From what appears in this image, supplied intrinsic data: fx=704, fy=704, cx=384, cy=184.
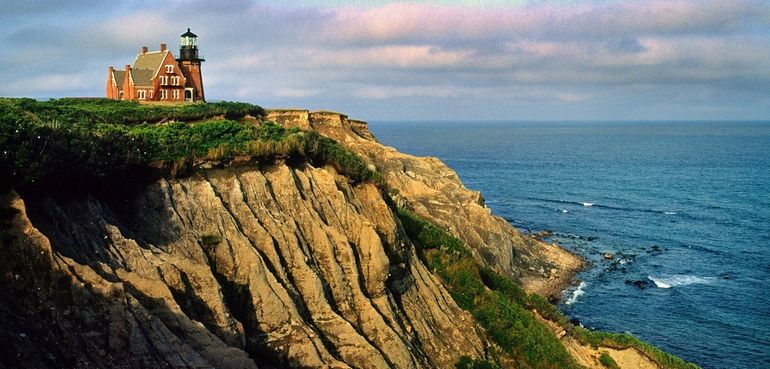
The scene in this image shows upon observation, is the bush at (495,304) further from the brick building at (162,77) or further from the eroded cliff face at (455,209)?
the brick building at (162,77)

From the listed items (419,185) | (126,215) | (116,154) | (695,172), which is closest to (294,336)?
→ (126,215)

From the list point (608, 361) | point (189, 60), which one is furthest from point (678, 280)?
point (189, 60)

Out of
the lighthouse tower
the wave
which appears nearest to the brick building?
the lighthouse tower

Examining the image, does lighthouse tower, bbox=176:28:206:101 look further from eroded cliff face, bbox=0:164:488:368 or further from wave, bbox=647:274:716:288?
wave, bbox=647:274:716:288

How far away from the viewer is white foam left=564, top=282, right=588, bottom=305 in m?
68.7

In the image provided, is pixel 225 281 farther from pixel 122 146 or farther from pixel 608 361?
pixel 608 361

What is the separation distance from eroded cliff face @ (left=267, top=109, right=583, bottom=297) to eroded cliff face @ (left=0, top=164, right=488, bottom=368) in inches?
1136

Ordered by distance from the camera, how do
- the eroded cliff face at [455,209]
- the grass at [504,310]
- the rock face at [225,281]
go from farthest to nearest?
the eroded cliff face at [455,209], the grass at [504,310], the rock face at [225,281]

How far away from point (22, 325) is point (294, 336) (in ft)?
34.6

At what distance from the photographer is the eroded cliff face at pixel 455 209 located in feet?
229

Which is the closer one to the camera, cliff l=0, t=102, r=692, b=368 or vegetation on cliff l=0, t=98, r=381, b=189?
cliff l=0, t=102, r=692, b=368

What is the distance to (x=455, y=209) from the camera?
2916 inches

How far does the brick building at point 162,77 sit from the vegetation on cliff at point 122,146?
1085cm

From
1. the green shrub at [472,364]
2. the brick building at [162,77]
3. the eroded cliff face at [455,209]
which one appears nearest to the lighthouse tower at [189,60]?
the brick building at [162,77]
